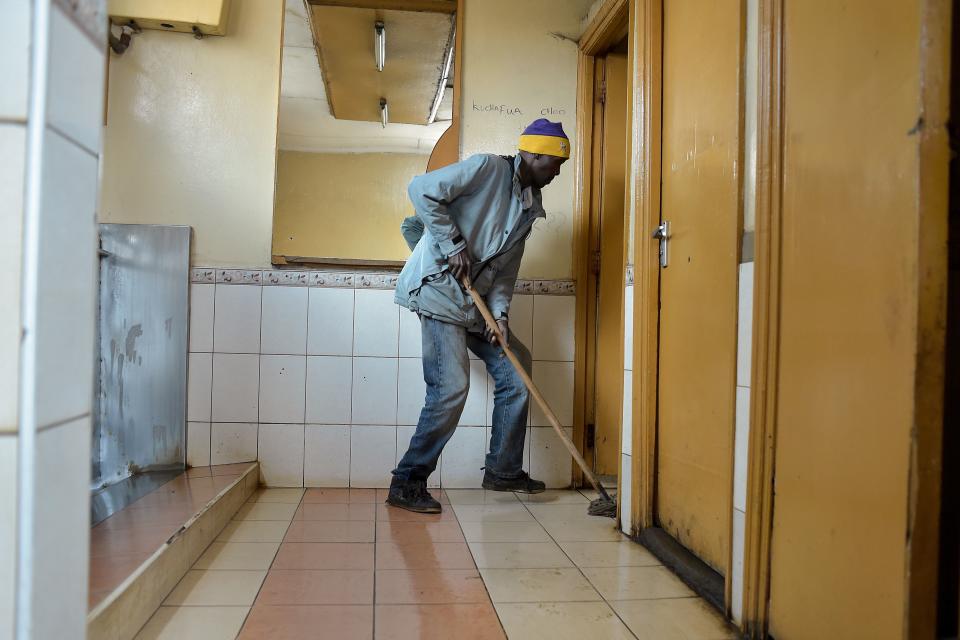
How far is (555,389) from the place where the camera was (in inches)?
119

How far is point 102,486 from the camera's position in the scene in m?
2.60

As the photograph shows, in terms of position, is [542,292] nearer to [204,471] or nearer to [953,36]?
[204,471]

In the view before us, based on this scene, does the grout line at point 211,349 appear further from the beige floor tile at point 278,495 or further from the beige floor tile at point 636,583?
the beige floor tile at point 636,583

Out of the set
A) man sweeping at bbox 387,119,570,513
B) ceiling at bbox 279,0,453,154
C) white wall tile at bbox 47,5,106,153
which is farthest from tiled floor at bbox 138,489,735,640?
ceiling at bbox 279,0,453,154

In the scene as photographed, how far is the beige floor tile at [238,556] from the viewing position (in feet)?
6.28

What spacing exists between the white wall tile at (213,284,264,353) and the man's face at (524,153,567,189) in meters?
1.25

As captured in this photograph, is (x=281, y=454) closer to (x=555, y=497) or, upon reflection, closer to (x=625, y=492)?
(x=555, y=497)

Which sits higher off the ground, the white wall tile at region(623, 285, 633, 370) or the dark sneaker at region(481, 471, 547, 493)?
the white wall tile at region(623, 285, 633, 370)

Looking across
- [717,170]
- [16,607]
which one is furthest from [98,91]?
[717,170]

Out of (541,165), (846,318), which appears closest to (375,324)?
(541,165)

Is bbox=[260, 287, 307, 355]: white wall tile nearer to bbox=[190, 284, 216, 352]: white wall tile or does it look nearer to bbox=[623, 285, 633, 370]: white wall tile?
bbox=[190, 284, 216, 352]: white wall tile

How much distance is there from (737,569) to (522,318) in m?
1.61

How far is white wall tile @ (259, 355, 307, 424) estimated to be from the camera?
2.89 m

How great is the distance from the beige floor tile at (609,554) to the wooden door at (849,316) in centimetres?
59
